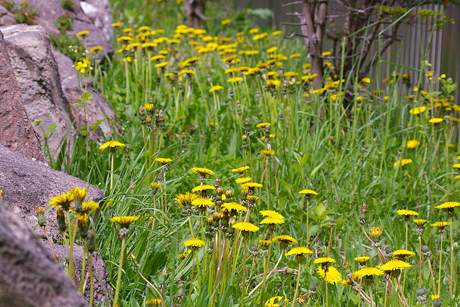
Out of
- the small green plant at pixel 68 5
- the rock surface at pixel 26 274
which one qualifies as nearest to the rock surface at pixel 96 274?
the rock surface at pixel 26 274

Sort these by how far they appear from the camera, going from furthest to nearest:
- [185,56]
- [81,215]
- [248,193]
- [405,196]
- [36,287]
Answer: [185,56] < [405,196] < [248,193] < [81,215] < [36,287]

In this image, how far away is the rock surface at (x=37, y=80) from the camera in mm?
2629

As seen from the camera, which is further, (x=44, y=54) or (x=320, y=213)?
(x=44, y=54)

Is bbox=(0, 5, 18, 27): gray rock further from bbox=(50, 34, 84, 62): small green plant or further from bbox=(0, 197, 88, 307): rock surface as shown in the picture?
bbox=(0, 197, 88, 307): rock surface

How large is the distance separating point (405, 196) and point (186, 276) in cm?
160

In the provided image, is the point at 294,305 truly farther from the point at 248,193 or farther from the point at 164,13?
the point at 164,13

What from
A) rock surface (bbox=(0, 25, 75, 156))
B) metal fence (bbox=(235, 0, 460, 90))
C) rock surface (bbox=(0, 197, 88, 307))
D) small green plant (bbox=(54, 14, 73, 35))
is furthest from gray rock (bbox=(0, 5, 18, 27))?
rock surface (bbox=(0, 197, 88, 307))

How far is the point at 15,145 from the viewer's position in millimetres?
2135

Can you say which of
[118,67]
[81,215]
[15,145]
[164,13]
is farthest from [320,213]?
[164,13]

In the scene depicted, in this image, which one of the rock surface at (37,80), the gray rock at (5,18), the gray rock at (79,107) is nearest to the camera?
the rock surface at (37,80)

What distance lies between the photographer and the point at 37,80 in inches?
105

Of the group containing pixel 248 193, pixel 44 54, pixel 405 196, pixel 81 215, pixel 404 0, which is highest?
pixel 404 0

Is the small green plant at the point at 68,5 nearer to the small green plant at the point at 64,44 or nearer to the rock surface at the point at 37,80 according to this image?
the small green plant at the point at 64,44

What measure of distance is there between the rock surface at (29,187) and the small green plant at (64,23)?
3.42 metres
